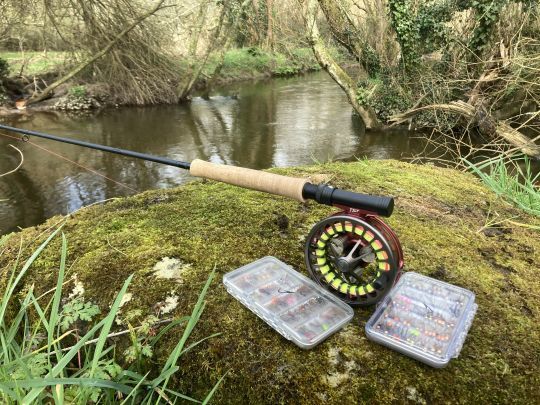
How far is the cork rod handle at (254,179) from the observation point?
4.92 feet

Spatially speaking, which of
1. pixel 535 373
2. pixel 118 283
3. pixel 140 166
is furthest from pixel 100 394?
pixel 140 166

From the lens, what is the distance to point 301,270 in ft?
5.13

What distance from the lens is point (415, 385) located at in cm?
107

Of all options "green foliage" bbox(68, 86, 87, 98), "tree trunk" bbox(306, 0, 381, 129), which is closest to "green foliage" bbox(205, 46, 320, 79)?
"green foliage" bbox(68, 86, 87, 98)

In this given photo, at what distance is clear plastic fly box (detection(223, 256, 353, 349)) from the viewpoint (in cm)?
122

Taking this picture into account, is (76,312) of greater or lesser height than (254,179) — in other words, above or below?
below

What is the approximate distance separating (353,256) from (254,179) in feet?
1.83

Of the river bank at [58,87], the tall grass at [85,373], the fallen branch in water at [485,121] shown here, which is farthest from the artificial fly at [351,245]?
the river bank at [58,87]

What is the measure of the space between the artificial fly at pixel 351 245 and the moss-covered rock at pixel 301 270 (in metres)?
0.10

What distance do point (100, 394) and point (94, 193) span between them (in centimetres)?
673

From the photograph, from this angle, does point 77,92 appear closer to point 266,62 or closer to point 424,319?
point 266,62

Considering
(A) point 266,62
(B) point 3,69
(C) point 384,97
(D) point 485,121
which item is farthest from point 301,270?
(A) point 266,62

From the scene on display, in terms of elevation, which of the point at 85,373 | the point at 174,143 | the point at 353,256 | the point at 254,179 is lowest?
the point at 174,143

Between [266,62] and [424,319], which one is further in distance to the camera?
[266,62]
